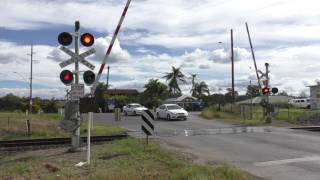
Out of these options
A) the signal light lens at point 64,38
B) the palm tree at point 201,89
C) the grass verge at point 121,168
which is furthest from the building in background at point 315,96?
the signal light lens at point 64,38

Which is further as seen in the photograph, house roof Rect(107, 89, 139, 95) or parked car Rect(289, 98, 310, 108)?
house roof Rect(107, 89, 139, 95)

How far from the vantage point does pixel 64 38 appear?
1673 cm

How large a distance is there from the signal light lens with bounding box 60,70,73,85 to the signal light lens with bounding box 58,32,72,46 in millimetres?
Result: 1016

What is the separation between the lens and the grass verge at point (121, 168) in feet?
37.9

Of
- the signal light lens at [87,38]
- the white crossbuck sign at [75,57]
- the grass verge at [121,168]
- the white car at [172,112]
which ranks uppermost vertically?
the signal light lens at [87,38]

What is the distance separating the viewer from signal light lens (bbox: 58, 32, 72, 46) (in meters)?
16.7

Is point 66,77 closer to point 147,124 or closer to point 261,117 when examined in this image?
point 147,124

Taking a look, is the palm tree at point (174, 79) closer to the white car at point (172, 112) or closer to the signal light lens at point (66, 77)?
the white car at point (172, 112)

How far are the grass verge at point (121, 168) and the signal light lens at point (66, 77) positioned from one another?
2331 millimetres

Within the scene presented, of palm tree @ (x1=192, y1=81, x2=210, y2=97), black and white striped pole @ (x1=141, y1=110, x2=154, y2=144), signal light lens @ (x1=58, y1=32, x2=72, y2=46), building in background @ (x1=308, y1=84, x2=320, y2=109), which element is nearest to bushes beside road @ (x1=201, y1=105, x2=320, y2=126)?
building in background @ (x1=308, y1=84, x2=320, y2=109)

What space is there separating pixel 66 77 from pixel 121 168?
4603 mm

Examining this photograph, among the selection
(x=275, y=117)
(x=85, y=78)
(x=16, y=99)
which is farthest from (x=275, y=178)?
(x=16, y=99)

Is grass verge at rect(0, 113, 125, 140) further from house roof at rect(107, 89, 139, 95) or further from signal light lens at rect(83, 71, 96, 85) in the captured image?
house roof at rect(107, 89, 139, 95)

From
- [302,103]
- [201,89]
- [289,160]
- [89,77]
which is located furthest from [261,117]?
[201,89]
